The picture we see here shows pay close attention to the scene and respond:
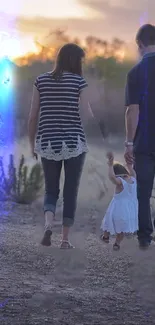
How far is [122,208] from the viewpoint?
7.16 metres

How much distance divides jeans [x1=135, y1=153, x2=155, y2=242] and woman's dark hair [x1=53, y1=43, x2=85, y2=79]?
102 centimetres

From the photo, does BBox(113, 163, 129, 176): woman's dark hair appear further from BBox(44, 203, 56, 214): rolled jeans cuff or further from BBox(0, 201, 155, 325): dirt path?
BBox(44, 203, 56, 214): rolled jeans cuff

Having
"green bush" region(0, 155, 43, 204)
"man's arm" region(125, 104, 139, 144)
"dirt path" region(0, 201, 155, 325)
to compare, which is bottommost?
"green bush" region(0, 155, 43, 204)

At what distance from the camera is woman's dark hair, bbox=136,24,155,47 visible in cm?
624

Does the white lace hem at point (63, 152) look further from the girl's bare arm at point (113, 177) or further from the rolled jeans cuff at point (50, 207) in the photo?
the girl's bare arm at point (113, 177)

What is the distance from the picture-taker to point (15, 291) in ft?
16.4

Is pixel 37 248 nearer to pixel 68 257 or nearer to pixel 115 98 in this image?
pixel 68 257

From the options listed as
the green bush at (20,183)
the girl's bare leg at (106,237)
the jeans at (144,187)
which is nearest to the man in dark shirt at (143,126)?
the jeans at (144,187)

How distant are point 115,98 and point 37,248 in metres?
4.11

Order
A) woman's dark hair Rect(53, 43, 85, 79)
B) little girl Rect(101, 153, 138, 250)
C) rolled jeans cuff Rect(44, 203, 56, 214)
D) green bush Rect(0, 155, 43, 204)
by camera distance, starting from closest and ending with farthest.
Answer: woman's dark hair Rect(53, 43, 85, 79) < rolled jeans cuff Rect(44, 203, 56, 214) < little girl Rect(101, 153, 138, 250) < green bush Rect(0, 155, 43, 204)

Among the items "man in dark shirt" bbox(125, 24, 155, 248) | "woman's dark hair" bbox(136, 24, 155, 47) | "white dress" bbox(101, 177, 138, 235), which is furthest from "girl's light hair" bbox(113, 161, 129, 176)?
"woman's dark hair" bbox(136, 24, 155, 47)

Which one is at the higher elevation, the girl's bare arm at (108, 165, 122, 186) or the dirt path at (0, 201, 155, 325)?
the girl's bare arm at (108, 165, 122, 186)

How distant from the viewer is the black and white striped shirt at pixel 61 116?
20.7 feet

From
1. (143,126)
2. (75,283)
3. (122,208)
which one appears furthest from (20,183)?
(75,283)
